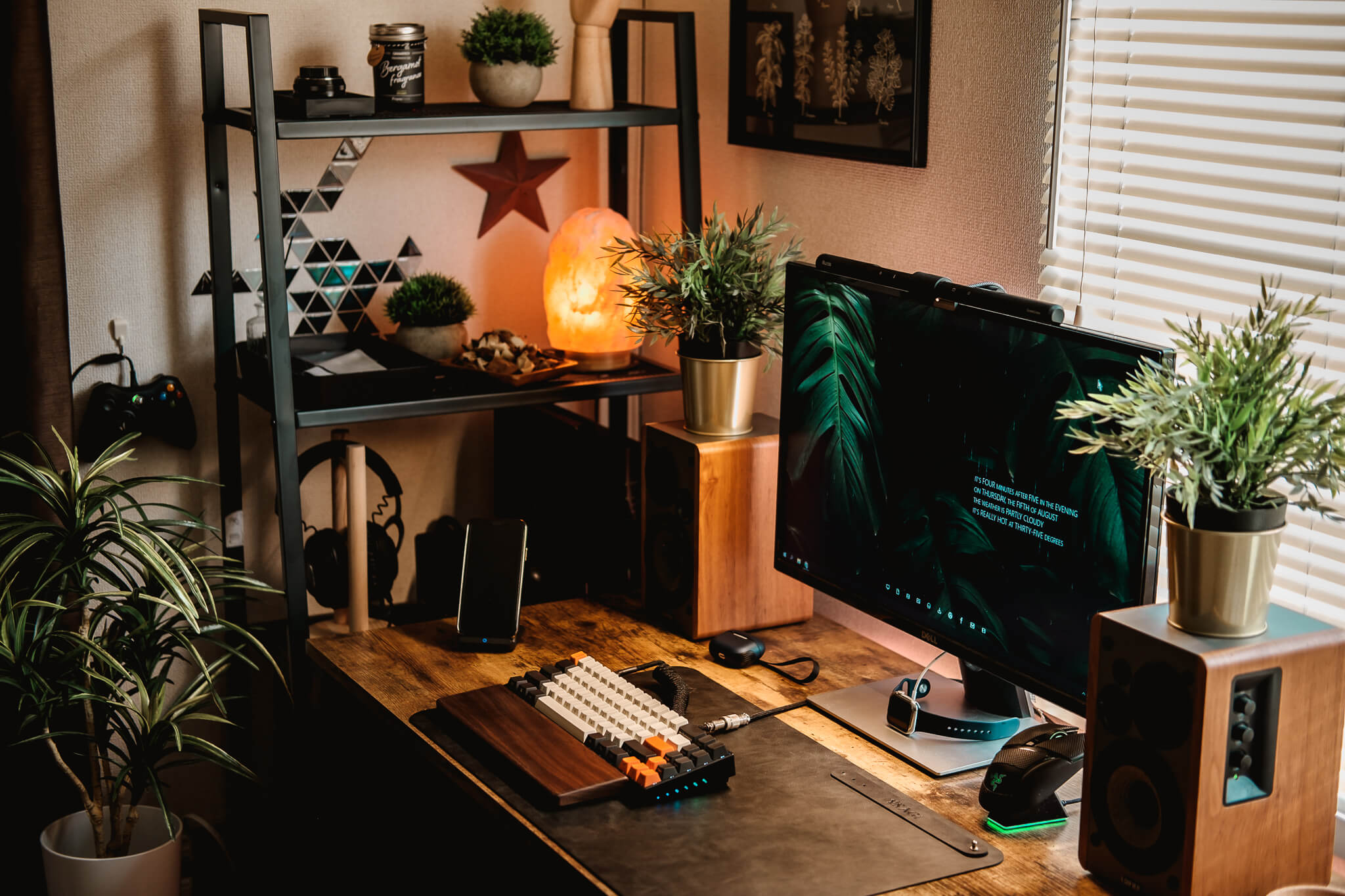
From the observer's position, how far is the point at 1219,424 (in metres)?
1.21

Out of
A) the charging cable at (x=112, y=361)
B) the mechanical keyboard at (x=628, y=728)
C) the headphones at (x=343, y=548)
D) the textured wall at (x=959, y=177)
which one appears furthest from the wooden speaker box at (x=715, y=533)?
the charging cable at (x=112, y=361)

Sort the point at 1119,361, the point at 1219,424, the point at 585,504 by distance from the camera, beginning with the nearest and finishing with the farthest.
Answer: the point at 1219,424, the point at 1119,361, the point at 585,504

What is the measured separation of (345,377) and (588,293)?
0.42 m

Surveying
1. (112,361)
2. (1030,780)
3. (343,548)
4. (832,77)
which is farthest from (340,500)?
(1030,780)

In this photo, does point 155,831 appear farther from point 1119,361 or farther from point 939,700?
point 1119,361

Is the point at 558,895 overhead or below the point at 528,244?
below

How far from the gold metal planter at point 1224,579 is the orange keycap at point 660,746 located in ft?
1.93

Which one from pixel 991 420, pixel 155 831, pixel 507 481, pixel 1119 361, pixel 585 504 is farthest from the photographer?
pixel 507 481

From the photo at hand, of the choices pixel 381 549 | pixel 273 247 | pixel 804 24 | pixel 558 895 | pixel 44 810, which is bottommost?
pixel 44 810

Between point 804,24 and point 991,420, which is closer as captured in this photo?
point 991,420

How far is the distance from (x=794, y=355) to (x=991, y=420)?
1.27 feet

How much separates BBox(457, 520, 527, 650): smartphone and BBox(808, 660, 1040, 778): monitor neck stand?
0.47m

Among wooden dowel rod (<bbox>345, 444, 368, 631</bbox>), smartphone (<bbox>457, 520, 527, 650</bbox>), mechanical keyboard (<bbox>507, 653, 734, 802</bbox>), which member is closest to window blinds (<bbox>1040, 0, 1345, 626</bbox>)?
mechanical keyboard (<bbox>507, 653, 734, 802</bbox>)

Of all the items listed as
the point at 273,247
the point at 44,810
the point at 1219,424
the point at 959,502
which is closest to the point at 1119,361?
the point at 1219,424
